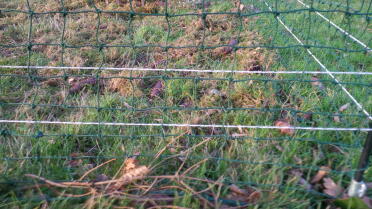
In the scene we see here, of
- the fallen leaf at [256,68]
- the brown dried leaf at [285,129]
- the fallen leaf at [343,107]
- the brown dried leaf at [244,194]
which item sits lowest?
the brown dried leaf at [244,194]

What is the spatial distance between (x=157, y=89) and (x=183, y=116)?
46cm

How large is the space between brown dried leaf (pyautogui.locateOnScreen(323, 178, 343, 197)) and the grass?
5cm

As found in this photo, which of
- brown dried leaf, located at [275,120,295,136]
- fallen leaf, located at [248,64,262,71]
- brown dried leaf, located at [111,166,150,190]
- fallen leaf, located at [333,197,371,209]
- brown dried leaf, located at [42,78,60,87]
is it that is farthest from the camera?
fallen leaf, located at [248,64,262,71]

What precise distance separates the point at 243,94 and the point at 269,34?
4.50 feet

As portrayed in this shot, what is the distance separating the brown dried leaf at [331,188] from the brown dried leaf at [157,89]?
1254 millimetres

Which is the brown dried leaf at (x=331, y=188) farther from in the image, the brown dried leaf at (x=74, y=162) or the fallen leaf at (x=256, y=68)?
the fallen leaf at (x=256, y=68)

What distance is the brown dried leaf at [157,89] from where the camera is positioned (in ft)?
8.14

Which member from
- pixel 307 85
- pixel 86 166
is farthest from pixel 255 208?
pixel 307 85

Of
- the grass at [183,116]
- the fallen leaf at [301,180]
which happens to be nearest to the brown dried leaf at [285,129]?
the grass at [183,116]

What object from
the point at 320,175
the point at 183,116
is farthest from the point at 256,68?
the point at 320,175

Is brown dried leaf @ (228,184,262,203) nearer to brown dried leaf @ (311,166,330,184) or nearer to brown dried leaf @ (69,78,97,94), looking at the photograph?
brown dried leaf @ (311,166,330,184)

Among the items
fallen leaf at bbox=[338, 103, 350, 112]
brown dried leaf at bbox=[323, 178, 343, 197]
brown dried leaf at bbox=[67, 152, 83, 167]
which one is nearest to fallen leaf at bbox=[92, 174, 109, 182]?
brown dried leaf at bbox=[67, 152, 83, 167]

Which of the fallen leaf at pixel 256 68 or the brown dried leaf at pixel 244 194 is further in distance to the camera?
the fallen leaf at pixel 256 68

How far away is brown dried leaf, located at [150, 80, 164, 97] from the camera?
2.48 metres
